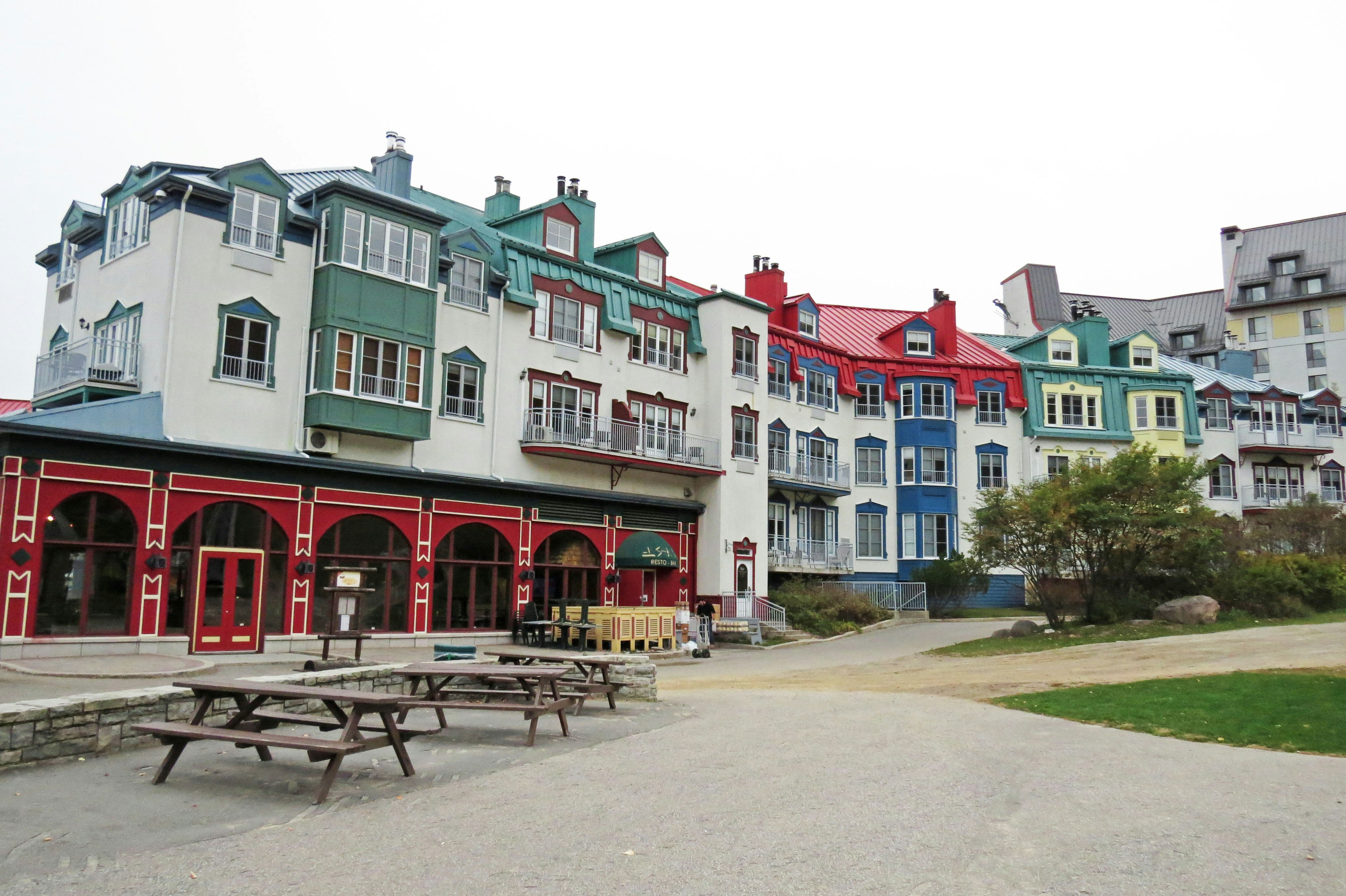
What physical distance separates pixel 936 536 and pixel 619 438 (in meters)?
19.3

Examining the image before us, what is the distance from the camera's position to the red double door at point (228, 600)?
23.3 m

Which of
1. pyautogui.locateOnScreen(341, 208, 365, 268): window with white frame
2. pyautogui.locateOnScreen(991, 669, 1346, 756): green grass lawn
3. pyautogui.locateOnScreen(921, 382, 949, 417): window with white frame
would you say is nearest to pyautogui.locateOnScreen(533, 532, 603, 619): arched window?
pyautogui.locateOnScreen(341, 208, 365, 268): window with white frame

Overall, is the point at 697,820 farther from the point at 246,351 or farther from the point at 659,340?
the point at 659,340

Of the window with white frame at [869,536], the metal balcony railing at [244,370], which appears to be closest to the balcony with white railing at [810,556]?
the window with white frame at [869,536]

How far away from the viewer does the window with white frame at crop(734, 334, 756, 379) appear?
38.1 metres

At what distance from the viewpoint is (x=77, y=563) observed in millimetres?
21562

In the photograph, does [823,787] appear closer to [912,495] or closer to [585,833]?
[585,833]

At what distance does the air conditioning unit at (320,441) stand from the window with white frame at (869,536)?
86.3ft

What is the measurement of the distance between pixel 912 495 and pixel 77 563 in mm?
34142

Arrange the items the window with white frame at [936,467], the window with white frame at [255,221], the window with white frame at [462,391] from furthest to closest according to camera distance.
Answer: the window with white frame at [936,467] → the window with white frame at [462,391] → the window with white frame at [255,221]

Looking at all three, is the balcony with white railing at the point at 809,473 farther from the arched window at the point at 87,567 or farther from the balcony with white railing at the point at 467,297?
the arched window at the point at 87,567

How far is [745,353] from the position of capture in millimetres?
38594

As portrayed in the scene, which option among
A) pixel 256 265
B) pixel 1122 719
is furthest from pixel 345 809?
pixel 256 265

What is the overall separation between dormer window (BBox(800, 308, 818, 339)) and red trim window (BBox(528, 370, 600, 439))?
1353 cm
